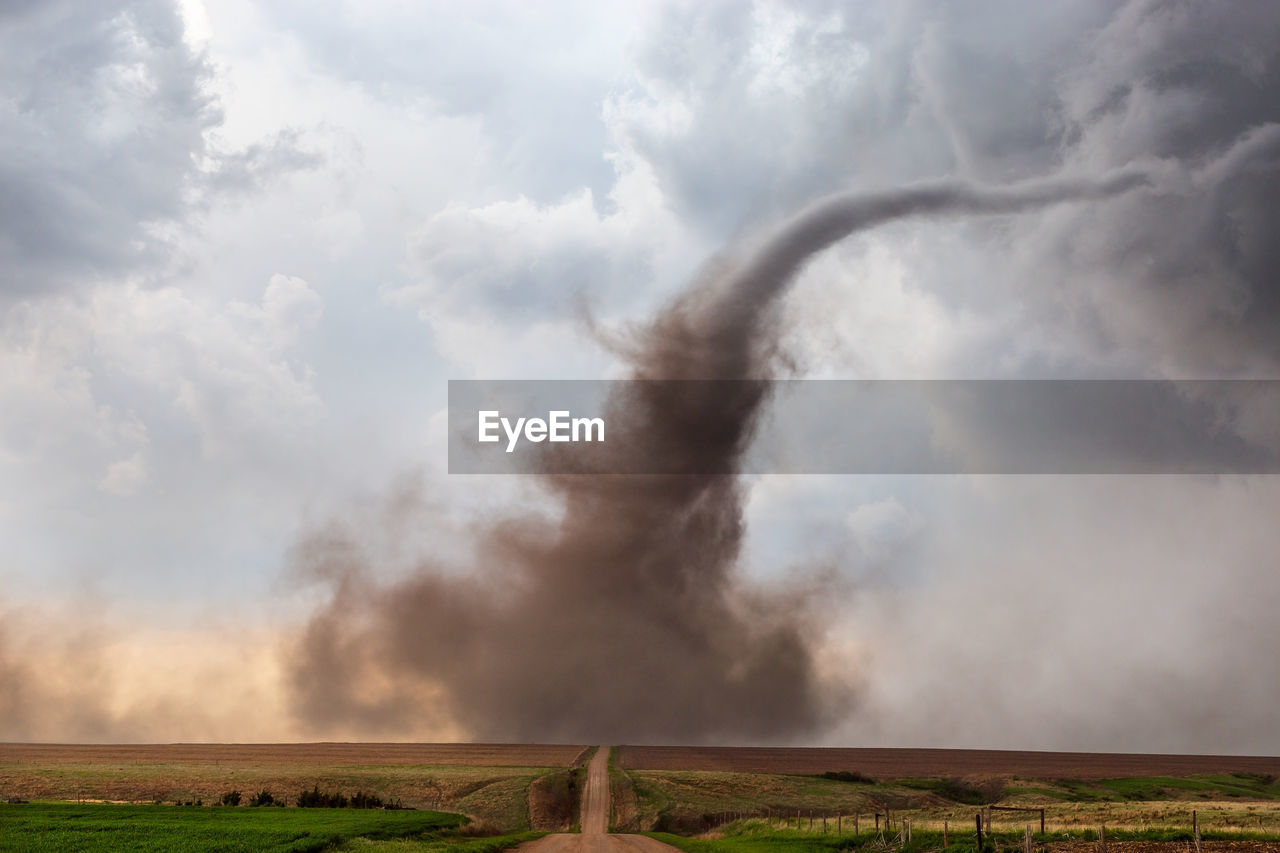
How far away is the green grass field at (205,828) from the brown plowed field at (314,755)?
7765 centimetres

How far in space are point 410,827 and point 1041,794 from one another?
104959mm

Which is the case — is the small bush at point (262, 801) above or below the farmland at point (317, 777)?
above

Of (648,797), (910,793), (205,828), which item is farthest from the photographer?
(910,793)

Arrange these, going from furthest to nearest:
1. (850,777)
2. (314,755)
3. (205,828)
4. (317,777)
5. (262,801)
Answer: (314,755) → (850,777) → (317,777) → (262,801) → (205,828)

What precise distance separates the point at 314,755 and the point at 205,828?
12408 cm

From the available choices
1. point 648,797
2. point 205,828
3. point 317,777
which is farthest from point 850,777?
point 205,828

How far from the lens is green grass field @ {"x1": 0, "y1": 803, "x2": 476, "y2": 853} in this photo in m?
53.8

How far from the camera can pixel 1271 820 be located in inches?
2606

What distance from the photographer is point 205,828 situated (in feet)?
206

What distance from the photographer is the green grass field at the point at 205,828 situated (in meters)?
53.8

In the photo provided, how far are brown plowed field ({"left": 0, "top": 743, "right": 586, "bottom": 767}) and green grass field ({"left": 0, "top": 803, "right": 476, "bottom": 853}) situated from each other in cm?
7765

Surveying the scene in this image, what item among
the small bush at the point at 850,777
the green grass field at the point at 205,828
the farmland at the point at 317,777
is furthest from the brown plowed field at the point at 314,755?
the green grass field at the point at 205,828

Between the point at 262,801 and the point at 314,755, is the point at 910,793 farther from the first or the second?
the point at 314,755

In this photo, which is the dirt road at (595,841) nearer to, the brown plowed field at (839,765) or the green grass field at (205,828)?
the green grass field at (205,828)
